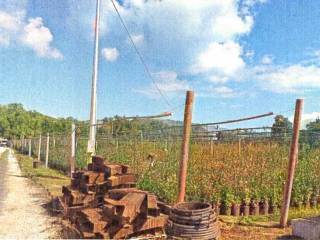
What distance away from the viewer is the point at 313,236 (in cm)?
537

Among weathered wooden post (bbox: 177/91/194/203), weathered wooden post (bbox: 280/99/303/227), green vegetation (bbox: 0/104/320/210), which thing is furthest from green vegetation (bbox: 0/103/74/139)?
weathered wooden post (bbox: 280/99/303/227)

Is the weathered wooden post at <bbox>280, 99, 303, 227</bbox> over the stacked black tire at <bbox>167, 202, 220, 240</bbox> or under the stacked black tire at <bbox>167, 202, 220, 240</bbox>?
over

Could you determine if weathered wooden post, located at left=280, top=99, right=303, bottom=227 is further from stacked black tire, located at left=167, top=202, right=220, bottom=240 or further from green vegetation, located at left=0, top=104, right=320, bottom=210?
stacked black tire, located at left=167, top=202, right=220, bottom=240

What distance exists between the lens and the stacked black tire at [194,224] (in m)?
5.26

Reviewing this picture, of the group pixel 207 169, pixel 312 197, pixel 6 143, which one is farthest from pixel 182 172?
pixel 6 143

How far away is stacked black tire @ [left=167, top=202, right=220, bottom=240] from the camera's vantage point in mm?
5258

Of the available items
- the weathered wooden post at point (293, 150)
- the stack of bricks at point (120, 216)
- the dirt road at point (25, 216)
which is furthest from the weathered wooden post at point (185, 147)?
the dirt road at point (25, 216)

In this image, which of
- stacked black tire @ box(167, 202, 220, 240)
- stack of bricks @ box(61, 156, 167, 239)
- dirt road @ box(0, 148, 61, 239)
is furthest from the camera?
dirt road @ box(0, 148, 61, 239)

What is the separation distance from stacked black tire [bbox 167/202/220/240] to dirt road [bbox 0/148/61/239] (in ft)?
6.52

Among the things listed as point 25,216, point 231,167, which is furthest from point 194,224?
point 25,216

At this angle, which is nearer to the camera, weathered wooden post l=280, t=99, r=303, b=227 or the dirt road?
the dirt road

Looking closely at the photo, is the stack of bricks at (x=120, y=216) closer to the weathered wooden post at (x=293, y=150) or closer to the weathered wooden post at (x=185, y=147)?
the weathered wooden post at (x=185, y=147)

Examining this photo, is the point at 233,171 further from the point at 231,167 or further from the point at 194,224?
the point at 194,224

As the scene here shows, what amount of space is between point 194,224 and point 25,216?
3853 millimetres
